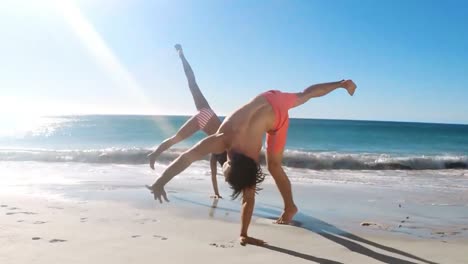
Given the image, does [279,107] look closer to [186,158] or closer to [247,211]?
[247,211]

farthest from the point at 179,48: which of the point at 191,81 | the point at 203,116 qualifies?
the point at 203,116

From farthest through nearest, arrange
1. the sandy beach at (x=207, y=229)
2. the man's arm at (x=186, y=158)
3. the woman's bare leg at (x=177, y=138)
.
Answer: the woman's bare leg at (x=177, y=138)
the sandy beach at (x=207, y=229)
the man's arm at (x=186, y=158)

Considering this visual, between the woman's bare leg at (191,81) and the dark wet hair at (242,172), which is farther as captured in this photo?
the woman's bare leg at (191,81)

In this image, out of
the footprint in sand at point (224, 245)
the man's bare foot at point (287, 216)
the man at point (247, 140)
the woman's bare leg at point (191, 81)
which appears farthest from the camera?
the woman's bare leg at point (191, 81)

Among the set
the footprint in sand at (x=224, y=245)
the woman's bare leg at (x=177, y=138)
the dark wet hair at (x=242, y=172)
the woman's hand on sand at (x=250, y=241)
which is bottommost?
the footprint in sand at (x=224, y=245)

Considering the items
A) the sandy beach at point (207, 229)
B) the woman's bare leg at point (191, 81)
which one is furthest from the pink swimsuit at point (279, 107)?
the woman's bare leg at point (191, 81)

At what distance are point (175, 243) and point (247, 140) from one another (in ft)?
3.93

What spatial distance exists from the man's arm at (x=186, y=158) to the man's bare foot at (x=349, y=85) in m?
1.76

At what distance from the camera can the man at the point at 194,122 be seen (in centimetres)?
586

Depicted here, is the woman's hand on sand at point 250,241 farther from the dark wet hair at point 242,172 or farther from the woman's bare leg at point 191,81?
the woman's bare leg at point 191,81

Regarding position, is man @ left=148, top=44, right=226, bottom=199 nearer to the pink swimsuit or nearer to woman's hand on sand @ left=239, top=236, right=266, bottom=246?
the pink swimsuit

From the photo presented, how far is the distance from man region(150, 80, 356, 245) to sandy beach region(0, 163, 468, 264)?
0.53m

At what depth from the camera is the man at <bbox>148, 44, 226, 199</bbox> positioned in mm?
5858

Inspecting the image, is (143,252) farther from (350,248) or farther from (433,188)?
(433,188)
